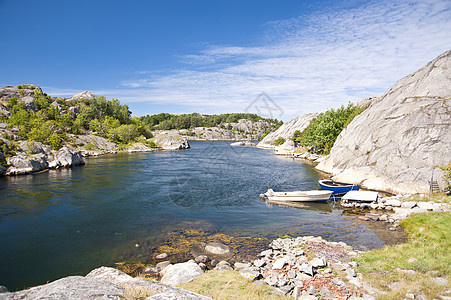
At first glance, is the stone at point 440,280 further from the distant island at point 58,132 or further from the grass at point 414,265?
the distant island at point 58,132

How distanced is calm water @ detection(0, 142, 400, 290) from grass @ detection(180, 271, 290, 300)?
380 inches

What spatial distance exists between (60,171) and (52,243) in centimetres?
4495

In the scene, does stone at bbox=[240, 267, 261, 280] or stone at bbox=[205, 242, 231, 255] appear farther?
stone at bbox=[205, 242, 231, 255]

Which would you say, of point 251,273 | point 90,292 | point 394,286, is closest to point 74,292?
point 90,292

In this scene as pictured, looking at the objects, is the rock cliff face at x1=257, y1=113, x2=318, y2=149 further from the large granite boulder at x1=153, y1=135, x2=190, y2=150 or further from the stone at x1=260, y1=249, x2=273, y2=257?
the stone at x1=260, y1=249, x2=273, y2=257

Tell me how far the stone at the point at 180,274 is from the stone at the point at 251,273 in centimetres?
294

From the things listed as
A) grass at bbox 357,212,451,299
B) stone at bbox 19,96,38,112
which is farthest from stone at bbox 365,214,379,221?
stone at bbox 19,96,38,112

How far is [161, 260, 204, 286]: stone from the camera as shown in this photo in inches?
603

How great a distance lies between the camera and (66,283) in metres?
8.81

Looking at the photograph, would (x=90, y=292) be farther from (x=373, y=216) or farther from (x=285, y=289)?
(x=373, y=216)

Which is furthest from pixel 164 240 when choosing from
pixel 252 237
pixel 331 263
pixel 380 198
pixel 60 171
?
pixel 60 171

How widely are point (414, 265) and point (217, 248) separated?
14.5 m

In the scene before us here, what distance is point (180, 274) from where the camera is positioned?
1603 centimetres

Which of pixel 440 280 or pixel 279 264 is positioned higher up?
pixel 440 280
